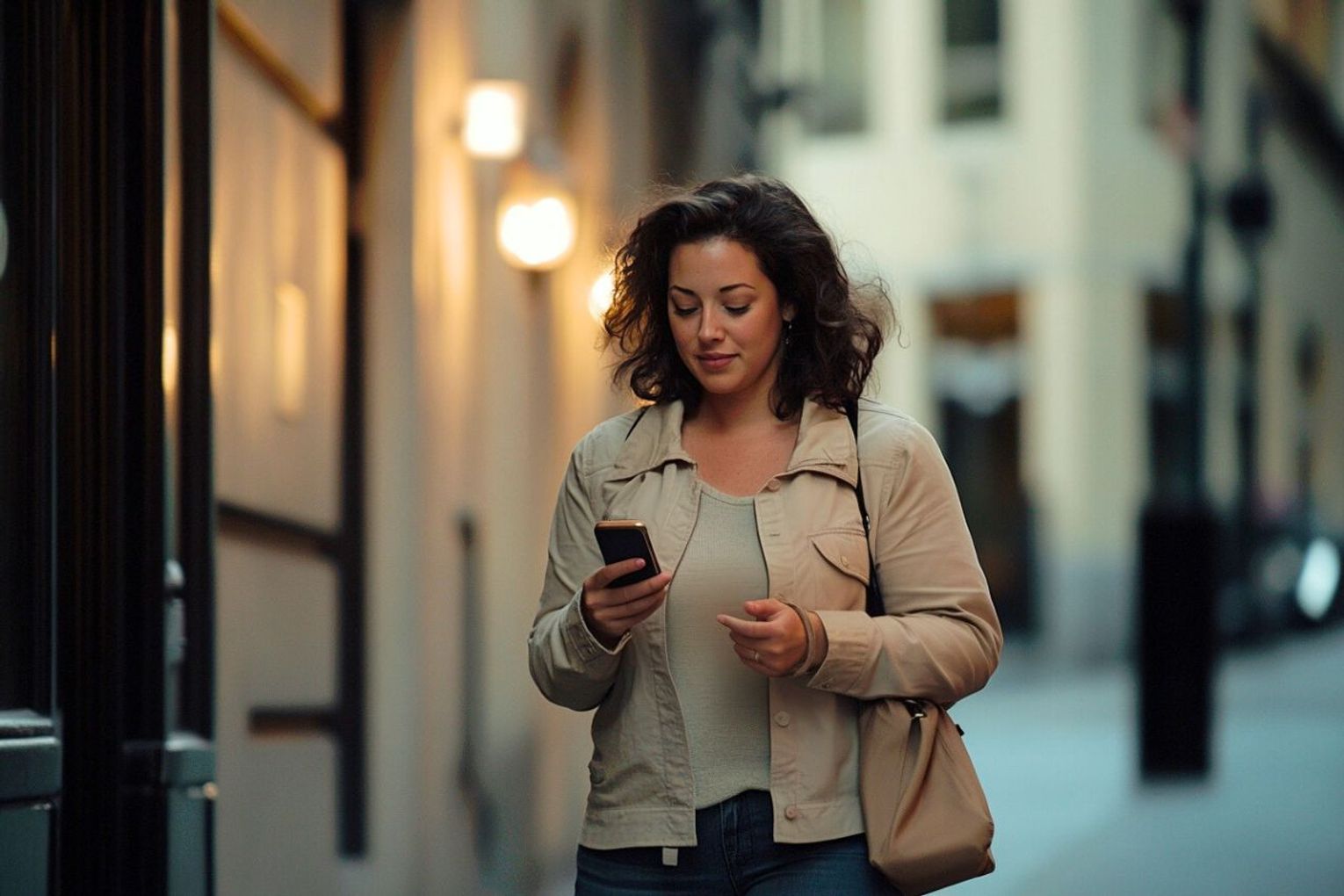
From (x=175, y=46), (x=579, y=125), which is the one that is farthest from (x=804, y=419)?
(x=579, y=125)

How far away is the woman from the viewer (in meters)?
3.13

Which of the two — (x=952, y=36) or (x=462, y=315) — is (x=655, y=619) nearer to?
(x=462, y=315)

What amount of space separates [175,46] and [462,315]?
124 inches

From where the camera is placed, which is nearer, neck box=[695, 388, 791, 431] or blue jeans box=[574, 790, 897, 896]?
blue jeans box=[574, 790, 897, 896]

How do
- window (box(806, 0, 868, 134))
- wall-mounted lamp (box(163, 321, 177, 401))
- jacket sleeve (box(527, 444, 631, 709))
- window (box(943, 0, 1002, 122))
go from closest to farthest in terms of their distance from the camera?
jacket sleeve (box(527, 444, 631, 709)), wall-mounted lamp (box(163, 321, 177, 401)), window (box(943, 0, 1002, 122)), window (box(806, 0, 868, 134))

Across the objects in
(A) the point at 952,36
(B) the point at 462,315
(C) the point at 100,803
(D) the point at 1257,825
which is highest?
(A) the point at 952,36

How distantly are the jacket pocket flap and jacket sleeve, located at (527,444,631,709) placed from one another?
0.33 m

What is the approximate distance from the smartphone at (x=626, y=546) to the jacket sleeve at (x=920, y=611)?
273 mm

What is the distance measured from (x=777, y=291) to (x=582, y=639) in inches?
24.9

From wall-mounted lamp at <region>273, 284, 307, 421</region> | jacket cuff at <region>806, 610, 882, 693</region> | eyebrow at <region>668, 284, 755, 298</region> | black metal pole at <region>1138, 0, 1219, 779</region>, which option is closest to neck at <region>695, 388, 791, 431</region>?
eyebrow at <region>668, 284, 755, 298</region>

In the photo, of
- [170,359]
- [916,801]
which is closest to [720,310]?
[916,801]

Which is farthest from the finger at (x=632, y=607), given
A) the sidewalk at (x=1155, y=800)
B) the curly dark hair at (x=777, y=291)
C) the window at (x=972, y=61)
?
the window at (x=972, y=61)

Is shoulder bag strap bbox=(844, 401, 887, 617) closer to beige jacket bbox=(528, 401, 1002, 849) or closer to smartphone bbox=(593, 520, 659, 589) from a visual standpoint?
beige jacket bbox=(528, 401, 1002, 849)

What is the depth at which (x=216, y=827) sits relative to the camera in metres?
4.76
